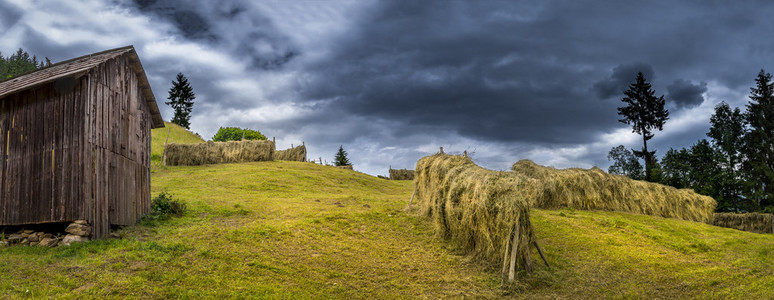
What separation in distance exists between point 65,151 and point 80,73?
250 cm

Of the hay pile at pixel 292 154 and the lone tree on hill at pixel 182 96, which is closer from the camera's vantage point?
the hay pile at pixel 292 154

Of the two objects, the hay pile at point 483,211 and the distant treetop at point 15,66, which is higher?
the distant treetop at point 15,66

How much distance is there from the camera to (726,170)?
43.7 meters

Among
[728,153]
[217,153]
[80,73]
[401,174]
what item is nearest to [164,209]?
[80,73]

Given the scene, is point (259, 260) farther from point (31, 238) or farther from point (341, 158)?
point (341, 158)

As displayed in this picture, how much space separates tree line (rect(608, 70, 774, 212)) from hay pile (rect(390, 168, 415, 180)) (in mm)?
23639

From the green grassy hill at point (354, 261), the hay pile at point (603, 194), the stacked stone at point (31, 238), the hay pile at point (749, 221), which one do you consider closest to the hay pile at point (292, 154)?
the green grassy hill at point (354, 261)

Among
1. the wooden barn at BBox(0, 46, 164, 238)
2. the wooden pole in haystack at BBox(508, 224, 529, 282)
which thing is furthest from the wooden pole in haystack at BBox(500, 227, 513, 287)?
the wooden barn at BBox(0, 46, 164, 238)

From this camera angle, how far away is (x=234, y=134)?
77125mm

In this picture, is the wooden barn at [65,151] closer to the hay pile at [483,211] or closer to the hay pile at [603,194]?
the hay pile at [483,211]

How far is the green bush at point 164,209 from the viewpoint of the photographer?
18047 millimetres

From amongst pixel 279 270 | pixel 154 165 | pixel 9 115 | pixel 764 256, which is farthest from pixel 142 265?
pixel 154 165

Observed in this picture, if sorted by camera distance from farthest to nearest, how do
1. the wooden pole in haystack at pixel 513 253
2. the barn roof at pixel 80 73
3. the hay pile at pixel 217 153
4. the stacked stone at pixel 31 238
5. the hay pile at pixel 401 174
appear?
the hay pile at pixel 401 174, the hay pile at pixel 217 153, the barn roof at pixel 80 73, the stacked stone at pixel 31 238, the wooden pole in haystack at pixel 513 253

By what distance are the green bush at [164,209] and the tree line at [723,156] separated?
43118 millimetres
